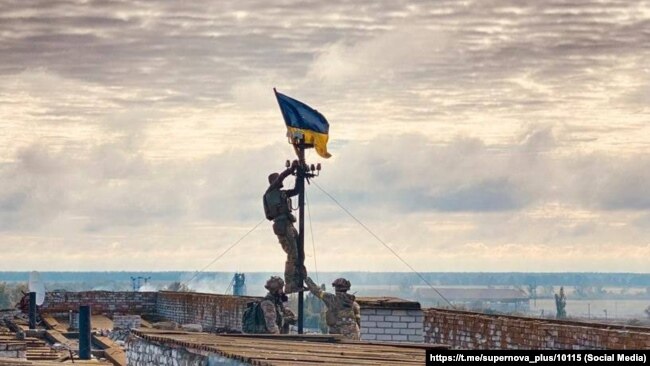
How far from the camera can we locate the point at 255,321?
86.4ft

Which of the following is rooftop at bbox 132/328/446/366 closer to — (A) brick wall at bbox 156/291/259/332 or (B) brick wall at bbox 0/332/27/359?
(B) brick wall at bbox 0/332/27/359

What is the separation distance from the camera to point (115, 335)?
40.1 m

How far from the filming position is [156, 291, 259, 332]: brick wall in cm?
3972

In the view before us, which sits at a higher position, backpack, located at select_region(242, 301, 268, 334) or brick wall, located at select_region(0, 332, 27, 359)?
backpack, located at select_region(242, 301, 268, 334)

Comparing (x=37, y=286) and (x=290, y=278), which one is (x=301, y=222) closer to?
(x=290, y=278)

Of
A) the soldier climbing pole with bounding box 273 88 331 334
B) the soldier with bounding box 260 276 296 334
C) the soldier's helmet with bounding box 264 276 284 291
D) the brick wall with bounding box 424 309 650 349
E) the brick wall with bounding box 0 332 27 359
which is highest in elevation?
the soldier climbing pole with bounding box 273 88 331 334

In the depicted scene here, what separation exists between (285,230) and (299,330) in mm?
2242

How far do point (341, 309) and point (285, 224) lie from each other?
2031mm

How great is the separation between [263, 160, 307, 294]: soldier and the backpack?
1062 mm

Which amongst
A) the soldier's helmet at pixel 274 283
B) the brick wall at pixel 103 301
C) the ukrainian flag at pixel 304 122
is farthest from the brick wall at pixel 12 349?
the brick wall at pixel 103 301

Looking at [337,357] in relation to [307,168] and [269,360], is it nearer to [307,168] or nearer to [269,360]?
[269,360]

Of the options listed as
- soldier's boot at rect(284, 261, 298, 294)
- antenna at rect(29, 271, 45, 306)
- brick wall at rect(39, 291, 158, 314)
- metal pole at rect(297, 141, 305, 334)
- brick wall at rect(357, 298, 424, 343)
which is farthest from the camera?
brick wall at rect(39, 291, 158, 314)

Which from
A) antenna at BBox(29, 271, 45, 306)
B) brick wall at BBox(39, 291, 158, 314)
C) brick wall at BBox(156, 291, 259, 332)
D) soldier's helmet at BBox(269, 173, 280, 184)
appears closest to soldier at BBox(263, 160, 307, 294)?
soldier's helmet at BBox(269, 173, 280, 184)

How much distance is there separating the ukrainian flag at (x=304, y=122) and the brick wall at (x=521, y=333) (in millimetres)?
3539
